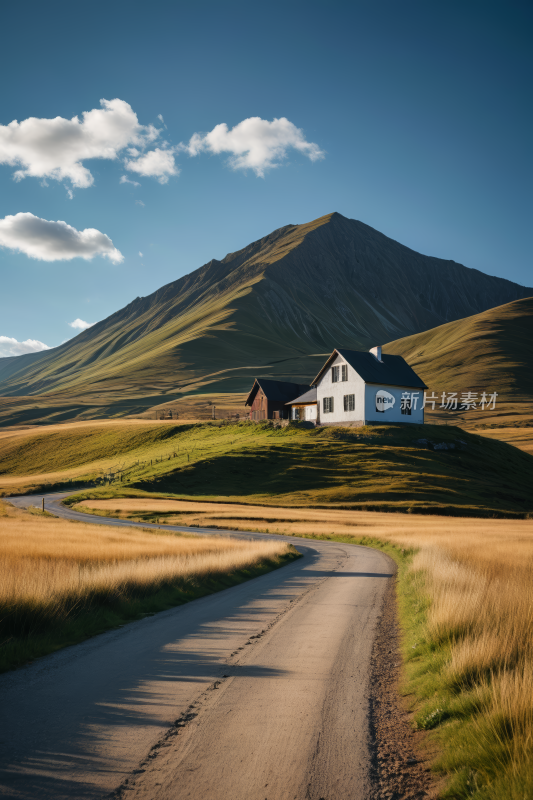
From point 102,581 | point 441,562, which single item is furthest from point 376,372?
point 102,581

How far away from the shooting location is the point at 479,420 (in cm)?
13300

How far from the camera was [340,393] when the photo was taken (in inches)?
2950

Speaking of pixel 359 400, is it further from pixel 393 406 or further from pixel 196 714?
pixel 196 714

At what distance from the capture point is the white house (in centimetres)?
7238

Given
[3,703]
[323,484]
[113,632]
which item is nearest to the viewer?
[3,703]

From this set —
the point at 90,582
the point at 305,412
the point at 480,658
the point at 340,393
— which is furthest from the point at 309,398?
the point at 480,658

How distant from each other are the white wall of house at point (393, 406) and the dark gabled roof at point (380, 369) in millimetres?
759

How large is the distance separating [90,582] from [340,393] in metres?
64.1

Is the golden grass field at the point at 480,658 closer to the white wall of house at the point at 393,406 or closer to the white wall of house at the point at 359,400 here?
the white wall of house at the point at 359,400

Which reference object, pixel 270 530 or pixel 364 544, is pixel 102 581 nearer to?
pixel 364 544

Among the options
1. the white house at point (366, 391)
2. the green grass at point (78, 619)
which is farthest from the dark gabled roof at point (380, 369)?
the green grass at point (78, 619)

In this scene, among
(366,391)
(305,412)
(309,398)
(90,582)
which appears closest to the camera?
(90,582)

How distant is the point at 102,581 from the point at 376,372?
6443cm

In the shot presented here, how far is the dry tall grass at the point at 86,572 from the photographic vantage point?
1038 cm
